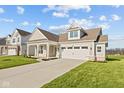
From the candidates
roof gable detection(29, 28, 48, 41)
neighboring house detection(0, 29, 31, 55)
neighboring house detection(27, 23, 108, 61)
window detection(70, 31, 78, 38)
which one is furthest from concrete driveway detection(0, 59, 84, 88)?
neighboring house detection(0, 29, 31, 55)

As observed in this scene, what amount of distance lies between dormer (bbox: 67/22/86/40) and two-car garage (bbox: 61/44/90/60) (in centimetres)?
169

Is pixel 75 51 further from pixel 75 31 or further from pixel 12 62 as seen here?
pixel 12 62

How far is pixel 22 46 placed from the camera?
3562 cm

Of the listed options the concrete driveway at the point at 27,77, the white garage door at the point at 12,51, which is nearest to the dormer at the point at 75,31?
the concrete driveway at the point at 27,77

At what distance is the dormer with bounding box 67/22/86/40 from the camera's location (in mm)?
24969

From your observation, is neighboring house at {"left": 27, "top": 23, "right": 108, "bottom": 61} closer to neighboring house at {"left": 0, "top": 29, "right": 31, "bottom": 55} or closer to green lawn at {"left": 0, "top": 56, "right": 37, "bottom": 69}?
green lawn at {"left": 0, "top": 56, "right": 37, "bottom": 69}

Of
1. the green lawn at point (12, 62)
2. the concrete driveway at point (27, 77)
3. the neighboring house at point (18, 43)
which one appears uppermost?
the neighboring house at point (18, 43)

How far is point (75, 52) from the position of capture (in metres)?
24.3

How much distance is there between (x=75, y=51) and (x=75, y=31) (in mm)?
3630

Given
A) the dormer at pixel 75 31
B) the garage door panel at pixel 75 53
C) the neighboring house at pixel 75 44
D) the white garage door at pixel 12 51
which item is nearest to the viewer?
the neighboring house at pixel 75 44

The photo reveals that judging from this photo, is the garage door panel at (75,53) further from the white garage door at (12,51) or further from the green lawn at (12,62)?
the white garage door at (12,51)

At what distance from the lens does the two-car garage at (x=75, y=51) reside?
23.1 m
